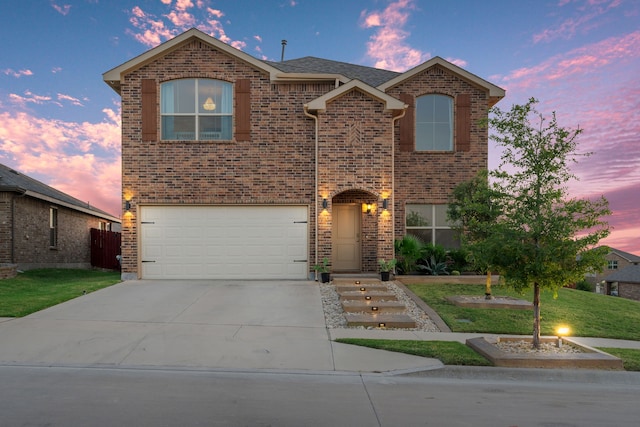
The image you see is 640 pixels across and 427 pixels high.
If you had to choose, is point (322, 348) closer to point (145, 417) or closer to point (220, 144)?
point (145, 417)

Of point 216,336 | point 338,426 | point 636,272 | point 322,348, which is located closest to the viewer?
point 338,426

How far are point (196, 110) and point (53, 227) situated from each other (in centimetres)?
1038

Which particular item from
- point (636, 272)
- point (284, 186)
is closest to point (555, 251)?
point (284, 186)

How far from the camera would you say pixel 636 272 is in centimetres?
4212

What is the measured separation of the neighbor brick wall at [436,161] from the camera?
1437cm

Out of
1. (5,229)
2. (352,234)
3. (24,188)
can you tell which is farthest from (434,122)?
(5,229)

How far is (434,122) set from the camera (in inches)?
573

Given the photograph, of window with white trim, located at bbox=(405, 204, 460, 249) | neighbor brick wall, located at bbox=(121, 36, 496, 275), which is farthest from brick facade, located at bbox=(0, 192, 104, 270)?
window with white trim, located at bbox=(405, 204, 460, 249)

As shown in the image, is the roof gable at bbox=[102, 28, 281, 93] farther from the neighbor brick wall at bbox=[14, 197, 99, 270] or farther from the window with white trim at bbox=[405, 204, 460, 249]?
the neighbor brick wall at bbox=[14, 197, 99, 270]

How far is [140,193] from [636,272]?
46760 mm

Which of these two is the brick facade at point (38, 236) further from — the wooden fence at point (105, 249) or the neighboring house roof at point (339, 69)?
the neighboring house roof at point (339, 69)

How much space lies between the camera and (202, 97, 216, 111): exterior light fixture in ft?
43.9

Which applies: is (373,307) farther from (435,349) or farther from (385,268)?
(385,268)

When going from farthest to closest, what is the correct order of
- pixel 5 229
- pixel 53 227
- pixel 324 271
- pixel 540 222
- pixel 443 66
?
pixel 53 227 → pixel 5 229 → pixel 443 66 → pixel 324 271 → pixel 540 222
